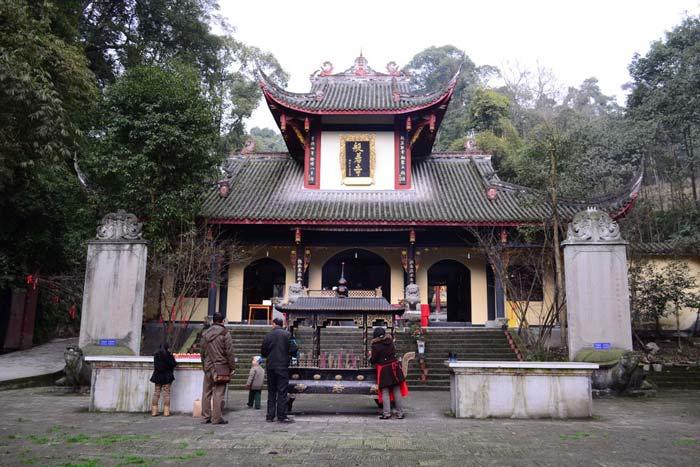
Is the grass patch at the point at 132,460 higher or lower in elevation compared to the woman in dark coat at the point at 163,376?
lower

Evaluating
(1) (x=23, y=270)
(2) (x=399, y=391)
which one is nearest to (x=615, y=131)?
(2) (x=399, y=391)

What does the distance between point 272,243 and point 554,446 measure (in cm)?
1323

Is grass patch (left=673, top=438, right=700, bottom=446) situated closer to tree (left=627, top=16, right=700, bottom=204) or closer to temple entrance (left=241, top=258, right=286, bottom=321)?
temple entrance (left=241, top=258, right=286, bottom=321)

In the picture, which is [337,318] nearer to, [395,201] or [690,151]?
[395,201]

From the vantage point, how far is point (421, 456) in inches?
200

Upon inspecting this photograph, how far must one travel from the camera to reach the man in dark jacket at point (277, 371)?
723cm

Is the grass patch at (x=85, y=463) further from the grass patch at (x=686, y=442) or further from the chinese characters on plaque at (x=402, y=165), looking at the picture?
the chinese characters on plaque at (x=402, y=165)

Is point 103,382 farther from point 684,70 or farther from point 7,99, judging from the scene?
point 684,70

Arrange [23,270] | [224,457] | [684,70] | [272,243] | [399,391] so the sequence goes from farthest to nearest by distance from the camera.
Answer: [684,70] < [272,243] < [23,270] < [399,391] < [224,457]

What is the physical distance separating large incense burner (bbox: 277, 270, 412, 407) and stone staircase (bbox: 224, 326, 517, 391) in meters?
4.19

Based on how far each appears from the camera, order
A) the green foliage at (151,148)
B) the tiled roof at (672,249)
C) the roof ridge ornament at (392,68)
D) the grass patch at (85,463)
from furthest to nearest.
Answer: the roof ridge ornament at (392,68), the tiled roof at (672,249), the green foliage at (151,148), the grass patch at (85,463)

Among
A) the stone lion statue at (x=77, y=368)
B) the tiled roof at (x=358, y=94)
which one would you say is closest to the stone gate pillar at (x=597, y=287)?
the tiled roof at (x=358, y=94)

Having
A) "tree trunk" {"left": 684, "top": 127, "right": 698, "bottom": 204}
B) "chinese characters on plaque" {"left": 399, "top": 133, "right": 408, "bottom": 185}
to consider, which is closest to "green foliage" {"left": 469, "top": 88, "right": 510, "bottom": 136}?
"tree trunk" {"left": 684, "top": 127, "right": 698, "bottom": 204}

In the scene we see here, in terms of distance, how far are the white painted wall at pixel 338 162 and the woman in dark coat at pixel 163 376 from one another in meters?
11.8
